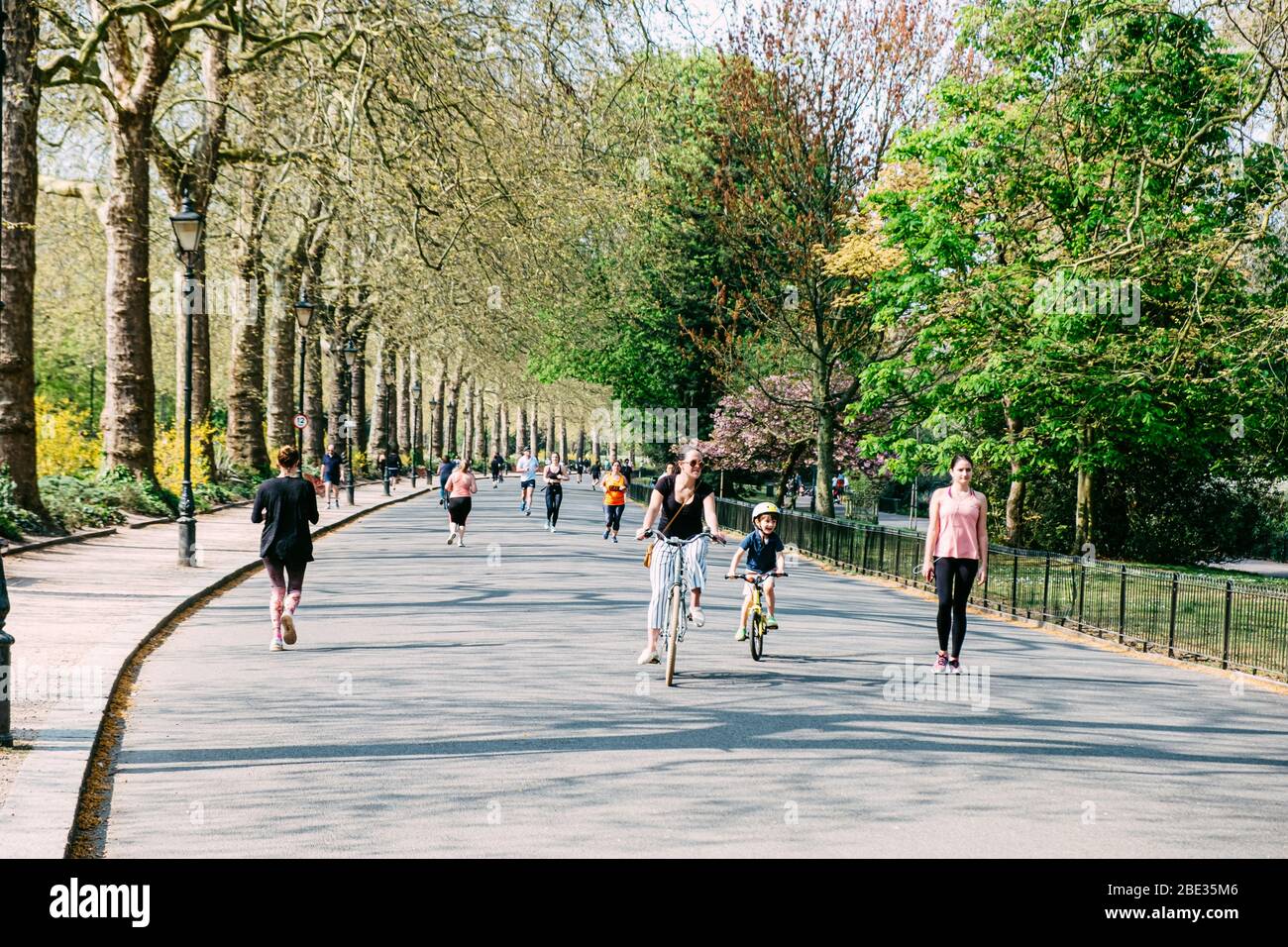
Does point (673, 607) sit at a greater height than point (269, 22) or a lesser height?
lesser

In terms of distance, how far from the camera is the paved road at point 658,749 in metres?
6.31

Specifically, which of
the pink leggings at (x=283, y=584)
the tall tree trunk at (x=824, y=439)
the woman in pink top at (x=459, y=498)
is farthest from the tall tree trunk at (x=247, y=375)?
the pink leggings at (x=283, y=584)

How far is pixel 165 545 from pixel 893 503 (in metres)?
49.6

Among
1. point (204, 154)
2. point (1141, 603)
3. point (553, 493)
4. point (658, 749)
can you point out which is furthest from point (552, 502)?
point (658, 749)

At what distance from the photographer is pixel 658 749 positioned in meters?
8.25

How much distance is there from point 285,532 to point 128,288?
54.6 feet

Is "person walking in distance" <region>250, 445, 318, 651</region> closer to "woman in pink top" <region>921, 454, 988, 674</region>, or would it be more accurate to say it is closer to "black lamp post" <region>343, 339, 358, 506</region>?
"woman in pink top" <region>921, 454, 988, 674</region>

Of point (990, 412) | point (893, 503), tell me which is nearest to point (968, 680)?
point (990, 412)

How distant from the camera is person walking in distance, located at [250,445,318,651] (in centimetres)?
1277

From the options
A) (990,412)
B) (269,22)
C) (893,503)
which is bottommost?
(893,503)

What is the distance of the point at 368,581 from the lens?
19.6 metres

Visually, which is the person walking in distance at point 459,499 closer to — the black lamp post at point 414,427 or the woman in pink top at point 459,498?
the woman in pink top at point 459,498

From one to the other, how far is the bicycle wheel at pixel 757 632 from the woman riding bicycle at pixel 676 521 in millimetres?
661
